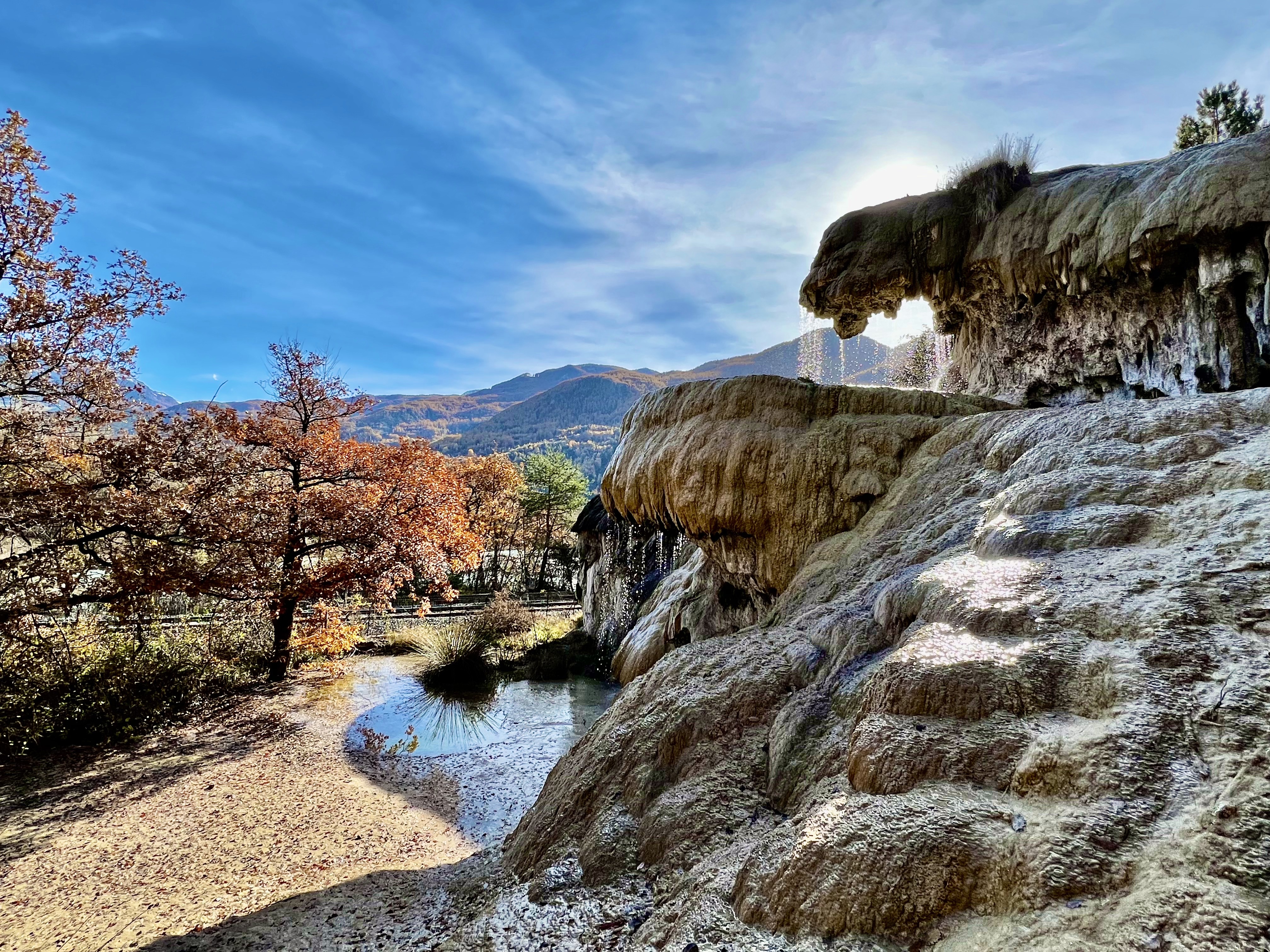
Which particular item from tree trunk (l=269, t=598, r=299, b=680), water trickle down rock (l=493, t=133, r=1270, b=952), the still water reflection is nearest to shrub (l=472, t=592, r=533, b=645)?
the still water reflection

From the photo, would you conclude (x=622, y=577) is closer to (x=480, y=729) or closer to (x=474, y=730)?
(x=480, y=729)

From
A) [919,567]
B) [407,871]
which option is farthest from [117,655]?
[919,567]

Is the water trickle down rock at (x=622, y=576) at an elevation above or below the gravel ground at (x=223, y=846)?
above

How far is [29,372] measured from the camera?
897 centimetres

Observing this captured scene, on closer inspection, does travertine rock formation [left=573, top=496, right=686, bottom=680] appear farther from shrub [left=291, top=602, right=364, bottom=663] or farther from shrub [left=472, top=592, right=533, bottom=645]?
shrub [left=291, top=602, right=364, bottom=663]

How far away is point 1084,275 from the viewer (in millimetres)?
7980

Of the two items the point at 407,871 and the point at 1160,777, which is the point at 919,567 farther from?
the point at 407,871

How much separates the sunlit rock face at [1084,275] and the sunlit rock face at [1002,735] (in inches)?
146

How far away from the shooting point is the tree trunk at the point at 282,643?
13.2m

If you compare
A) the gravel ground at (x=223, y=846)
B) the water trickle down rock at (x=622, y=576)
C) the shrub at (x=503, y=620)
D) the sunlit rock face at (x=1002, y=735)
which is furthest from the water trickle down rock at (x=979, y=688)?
the shrub at (x=503, y=620)

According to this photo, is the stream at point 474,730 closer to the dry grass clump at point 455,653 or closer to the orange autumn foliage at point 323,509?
the dry grass clump at point 455,653

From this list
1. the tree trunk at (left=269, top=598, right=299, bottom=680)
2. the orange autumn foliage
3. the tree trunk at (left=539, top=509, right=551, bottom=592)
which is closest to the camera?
the orange autumn foliage

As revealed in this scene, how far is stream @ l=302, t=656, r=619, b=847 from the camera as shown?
→ 8203mm

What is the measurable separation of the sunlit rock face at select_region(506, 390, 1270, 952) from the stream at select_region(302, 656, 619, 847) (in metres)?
3.85
